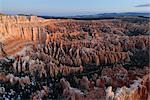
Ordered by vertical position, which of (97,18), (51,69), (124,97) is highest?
(97,18)

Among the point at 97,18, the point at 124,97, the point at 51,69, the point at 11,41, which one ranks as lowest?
the point at 124,97

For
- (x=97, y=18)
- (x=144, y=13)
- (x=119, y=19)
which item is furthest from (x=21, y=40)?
(x=144, y=13)

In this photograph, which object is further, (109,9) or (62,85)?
(109,9)

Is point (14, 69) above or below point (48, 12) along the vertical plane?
below

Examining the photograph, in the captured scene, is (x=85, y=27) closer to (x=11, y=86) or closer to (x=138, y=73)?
(x=138, y=73)

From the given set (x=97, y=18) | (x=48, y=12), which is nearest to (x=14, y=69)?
(x=48, y=12)

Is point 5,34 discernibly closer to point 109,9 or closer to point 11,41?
point 11,41
